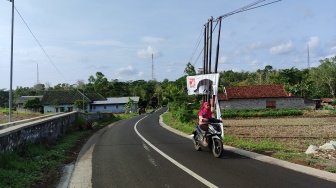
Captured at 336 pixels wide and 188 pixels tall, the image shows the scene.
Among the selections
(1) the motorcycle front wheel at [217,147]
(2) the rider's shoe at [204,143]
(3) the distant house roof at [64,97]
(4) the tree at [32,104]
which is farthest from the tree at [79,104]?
(1) the motorcycle front wheel at [217,147]

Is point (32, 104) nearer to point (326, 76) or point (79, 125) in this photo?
point (79, 125)

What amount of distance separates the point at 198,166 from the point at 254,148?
12.7 ft

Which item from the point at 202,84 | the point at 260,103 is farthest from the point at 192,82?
the point at 260,103

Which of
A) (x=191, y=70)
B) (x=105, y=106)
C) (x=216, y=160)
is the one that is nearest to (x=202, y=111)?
(x=216, y=160)

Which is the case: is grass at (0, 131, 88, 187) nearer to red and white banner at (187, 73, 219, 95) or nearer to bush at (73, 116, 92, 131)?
red and white banner at (187, 73, 219, 95)

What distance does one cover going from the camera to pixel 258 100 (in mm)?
59406

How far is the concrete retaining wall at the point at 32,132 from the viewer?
870 cm

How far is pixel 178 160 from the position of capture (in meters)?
9.70

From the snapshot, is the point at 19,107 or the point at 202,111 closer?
the point at 202,111

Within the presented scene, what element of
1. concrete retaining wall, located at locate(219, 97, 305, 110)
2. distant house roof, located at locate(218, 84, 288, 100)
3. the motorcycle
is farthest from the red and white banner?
concrete retaining wall, located at locate(219, 97, 305, 110)

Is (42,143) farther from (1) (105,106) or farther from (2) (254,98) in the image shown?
(1) (105,106)

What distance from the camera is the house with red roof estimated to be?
193 feet

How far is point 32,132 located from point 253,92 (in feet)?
175

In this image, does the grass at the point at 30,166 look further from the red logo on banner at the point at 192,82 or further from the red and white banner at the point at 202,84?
the red logo on banner at the point at 192,82
